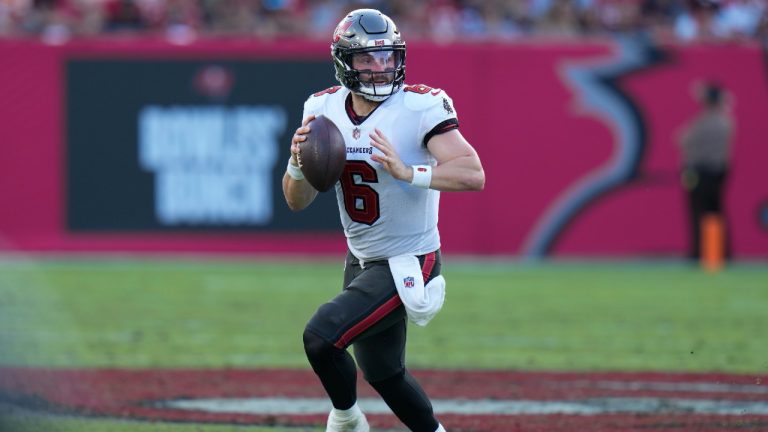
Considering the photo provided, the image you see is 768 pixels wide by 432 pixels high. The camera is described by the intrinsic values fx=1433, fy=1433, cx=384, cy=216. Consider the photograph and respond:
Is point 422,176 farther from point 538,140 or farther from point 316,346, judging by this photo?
point 538,140

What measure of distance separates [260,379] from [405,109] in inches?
111

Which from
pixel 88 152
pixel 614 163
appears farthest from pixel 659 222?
pixel 88 152

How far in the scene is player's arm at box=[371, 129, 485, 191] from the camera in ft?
17.0

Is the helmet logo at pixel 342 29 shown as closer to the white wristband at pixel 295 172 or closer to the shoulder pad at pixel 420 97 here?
the shoulder pad at pixel 420 97

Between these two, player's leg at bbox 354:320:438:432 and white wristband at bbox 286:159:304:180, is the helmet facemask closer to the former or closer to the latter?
white wristband at bbox 286:159:304:180

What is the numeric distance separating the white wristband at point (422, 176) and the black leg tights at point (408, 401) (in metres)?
0.72

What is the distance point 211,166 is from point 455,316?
4.74 meters

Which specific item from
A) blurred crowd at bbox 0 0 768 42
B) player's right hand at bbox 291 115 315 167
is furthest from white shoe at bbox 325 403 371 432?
blurred crowd at bbox 0 0 768 42

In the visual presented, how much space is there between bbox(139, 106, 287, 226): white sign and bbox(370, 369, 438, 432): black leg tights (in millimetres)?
9477

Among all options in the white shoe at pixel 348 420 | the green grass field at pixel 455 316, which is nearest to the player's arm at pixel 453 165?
the white shoe at pixel 348 420

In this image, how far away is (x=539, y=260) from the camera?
15023mm

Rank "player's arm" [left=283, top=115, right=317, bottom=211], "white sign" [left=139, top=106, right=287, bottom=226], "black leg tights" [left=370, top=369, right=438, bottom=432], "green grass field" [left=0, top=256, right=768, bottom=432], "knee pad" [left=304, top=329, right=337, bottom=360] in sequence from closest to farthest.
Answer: "knee pad" [left=304, top=329, right=337, bottom=360] < "black leg tights" [left=370, top=369, right=438, bottom=432] < "player's arm" [left=283, top=115, right=317, bottom=211] < "green grass field" [left=0, top=256, right=768, bottom=432] < "white sign" [left=139, top=106, right=287, bottom=226]

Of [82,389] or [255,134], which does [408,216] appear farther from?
[255,134]

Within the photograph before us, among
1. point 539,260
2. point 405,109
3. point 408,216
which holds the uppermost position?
point 405,109
